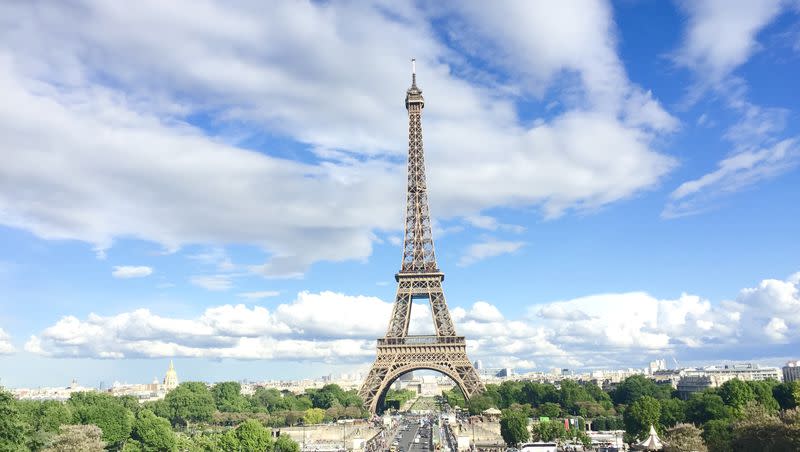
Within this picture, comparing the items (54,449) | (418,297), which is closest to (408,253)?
(418,297)

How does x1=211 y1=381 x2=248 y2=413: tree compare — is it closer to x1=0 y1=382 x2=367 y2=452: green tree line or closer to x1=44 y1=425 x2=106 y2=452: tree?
x1=0 y1=382 x2=367 y2=452: green tree line

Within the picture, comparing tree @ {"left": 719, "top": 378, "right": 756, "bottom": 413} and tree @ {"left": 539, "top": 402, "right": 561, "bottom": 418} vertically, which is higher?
tree @ {"left": 719, "top": 378, "right": 756, "bottom": 413}

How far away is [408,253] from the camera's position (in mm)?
103312

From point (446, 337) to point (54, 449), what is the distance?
56753mm

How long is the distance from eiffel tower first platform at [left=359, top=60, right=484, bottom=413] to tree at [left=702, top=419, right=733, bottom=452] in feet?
132

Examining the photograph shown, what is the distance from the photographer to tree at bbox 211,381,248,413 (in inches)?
4980

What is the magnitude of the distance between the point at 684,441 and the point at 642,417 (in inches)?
904

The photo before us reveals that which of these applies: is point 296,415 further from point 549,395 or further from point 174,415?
point 549,395

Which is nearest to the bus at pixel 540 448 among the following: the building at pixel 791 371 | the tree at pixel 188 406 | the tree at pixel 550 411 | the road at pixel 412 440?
the road at pixel 412 440

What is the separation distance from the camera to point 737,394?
268 feet

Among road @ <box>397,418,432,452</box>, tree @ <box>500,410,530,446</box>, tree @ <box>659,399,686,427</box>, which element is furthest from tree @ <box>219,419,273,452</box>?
tree @ <box>659,399,686,427</box>

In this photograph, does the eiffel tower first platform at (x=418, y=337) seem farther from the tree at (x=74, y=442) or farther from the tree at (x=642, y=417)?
the tree at (x=74, y=442)

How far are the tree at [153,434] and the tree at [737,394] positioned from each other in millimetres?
65275

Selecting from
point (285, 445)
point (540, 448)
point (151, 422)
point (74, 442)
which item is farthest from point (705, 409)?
point (74, 442)
